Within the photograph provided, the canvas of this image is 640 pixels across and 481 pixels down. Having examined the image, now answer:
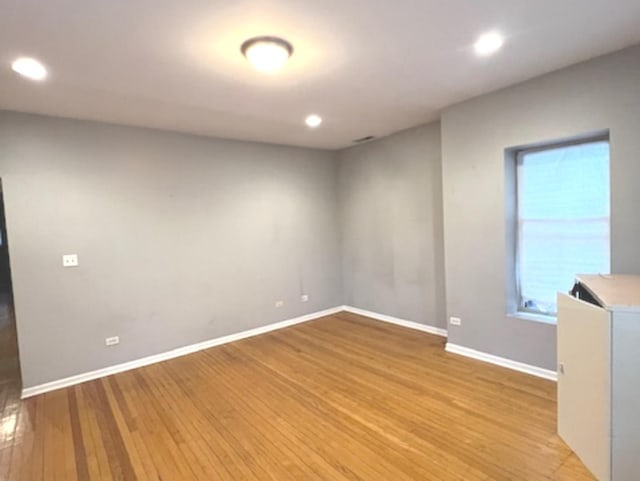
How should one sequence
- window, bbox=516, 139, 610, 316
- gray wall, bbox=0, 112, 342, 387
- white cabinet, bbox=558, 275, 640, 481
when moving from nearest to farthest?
white cabinet, bbox=558, 275, 640, 481 < window, bbox=516, 139, 610, 316 < gray wall, bbox=0, 112, 342, 387

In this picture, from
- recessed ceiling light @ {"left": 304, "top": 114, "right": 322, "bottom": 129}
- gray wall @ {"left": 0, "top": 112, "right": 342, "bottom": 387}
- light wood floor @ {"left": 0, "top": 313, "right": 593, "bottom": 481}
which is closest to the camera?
light wood floor @ {"left": 0, "top": 313, "right": 593, "bottom": 481}

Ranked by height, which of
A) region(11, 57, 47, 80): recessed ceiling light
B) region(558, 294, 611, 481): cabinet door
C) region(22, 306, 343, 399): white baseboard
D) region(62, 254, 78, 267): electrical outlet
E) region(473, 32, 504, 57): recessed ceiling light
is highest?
region(11, 57, 47, 80): recessed ceiling light

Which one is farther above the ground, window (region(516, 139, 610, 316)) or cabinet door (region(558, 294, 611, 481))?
window (region(516, 139, 610, 316))

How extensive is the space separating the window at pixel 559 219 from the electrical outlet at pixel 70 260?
4.49 metres

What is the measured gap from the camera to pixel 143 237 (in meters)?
3.96

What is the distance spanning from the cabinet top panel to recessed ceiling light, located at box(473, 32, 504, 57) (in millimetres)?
1703

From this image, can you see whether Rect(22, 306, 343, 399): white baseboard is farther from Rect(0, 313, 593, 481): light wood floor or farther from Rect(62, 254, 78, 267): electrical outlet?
Rect(62, 254, 78, 267): electrical outlet

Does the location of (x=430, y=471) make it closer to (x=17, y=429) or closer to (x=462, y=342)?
(x=462, y=342)

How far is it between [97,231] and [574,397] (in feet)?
14.3

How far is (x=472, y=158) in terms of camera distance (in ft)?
11.6

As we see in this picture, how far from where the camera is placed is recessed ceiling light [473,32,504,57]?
227cm

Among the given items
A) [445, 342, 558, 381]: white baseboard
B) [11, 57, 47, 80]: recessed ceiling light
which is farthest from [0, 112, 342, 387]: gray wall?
[445, 342, 558, 381]: white baseboard

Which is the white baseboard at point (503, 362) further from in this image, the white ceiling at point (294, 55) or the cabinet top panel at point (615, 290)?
the white ceiling at point (294, 55)

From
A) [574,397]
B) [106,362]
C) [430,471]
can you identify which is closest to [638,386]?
[574,397]
